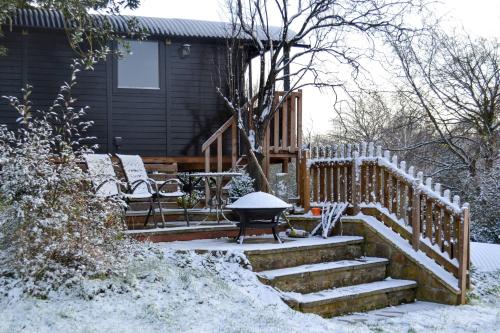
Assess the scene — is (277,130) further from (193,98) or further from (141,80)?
(141,80)

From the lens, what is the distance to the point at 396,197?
6941mm

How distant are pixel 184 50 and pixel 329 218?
4883 millimetres

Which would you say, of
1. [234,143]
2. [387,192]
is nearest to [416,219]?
[387,192]

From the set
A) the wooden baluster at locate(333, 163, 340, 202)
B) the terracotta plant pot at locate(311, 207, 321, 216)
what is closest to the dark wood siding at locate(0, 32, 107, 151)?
the terracotta plant pot at locate(311, 207, 321, 216)

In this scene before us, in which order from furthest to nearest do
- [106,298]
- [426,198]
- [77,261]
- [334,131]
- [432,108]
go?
[334,131]
[432,108]
[426,198]
[77,261]
[106,298]

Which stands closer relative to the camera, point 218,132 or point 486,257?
point 486,257

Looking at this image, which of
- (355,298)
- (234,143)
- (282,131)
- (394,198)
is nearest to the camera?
(355,298)

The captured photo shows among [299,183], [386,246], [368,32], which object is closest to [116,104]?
[299,183]

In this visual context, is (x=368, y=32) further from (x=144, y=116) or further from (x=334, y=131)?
(x=334, y=131)

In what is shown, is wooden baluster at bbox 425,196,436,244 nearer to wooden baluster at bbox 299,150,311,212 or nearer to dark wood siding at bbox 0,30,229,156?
wooden baluster at bbox 299,150,311,212

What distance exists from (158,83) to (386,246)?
18.6 ft

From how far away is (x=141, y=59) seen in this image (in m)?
10.5

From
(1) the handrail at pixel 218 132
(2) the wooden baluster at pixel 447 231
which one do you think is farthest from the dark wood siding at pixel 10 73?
(2) the wooden baluster at pixel 447 231

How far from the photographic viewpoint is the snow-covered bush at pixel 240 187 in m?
8.22
